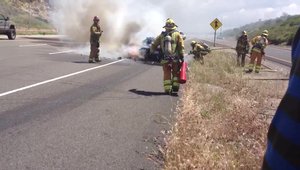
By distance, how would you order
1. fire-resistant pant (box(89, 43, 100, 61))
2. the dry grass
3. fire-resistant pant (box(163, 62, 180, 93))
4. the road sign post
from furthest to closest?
the road sign post
fire-resistant pant (box(89, 43, 100, 61))
fire-resistant pant (box(163, 62, 180, 93))
the dry grass

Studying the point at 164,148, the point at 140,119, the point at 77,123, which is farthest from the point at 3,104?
the point at 164,148

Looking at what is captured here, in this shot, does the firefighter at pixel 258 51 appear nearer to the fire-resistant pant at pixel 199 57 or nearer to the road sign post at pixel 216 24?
the fire-resistant pant at pixel 199 57

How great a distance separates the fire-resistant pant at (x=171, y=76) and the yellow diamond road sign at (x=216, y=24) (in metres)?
25.2

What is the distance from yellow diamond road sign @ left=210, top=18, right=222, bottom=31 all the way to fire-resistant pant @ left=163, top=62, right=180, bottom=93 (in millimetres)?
25222

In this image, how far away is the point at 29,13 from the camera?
63625 millimetres

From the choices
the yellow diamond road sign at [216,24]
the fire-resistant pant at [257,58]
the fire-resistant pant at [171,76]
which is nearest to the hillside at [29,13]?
the yellow diamond road sign at [216,24]

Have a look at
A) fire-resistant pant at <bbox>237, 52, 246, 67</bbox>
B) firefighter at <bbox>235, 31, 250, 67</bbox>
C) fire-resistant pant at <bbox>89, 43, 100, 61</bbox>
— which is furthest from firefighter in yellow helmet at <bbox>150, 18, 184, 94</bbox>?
firefighter at <bbox>235, 31, 250, 67</bbox>

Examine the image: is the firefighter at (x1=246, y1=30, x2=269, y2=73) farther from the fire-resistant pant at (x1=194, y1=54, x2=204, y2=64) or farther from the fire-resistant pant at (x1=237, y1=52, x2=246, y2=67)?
the fire-resistant pant at (x1=194, y1=54, x2=204, y2=64)

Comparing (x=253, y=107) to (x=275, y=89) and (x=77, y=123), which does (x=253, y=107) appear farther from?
(x=275, y=89)

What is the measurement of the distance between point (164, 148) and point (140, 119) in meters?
2.49

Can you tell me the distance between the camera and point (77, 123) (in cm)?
738

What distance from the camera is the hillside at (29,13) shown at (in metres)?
56.4

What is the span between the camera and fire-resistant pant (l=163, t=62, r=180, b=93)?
38.4 feet

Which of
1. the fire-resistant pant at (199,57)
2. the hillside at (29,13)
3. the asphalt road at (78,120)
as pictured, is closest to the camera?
the asphalt road at (78,120)
